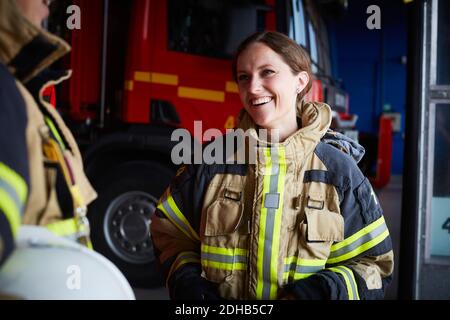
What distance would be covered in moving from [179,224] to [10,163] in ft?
2.55

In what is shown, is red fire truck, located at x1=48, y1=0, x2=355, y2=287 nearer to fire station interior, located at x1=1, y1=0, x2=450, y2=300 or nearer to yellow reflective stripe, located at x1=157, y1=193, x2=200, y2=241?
fire station interior, located at x1=1, y1=0, x2=450, y2=300

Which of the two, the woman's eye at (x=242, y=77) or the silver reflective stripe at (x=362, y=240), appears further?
the woman's eye at (x=242, y=77)

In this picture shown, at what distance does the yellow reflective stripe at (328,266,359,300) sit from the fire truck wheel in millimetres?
1984

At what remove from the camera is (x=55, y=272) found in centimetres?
83

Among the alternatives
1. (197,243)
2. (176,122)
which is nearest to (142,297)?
(176,122)

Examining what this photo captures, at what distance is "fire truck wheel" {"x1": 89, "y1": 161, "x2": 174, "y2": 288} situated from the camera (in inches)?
124

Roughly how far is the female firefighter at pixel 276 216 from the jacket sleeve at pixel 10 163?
2.21 ft

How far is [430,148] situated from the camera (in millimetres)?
2303

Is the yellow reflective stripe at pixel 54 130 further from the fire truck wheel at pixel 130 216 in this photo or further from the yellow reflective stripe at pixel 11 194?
the fire truck wheel at pixel 130 216

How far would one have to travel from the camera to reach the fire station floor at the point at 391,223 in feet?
10.2

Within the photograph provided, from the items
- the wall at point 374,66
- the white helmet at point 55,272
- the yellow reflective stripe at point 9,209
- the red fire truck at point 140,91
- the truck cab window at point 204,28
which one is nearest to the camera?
the yellow reflective stripe at point 9,209

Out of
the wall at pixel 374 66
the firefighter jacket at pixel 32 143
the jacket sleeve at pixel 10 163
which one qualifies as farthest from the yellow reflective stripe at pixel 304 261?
the wall at pixel 374 66
